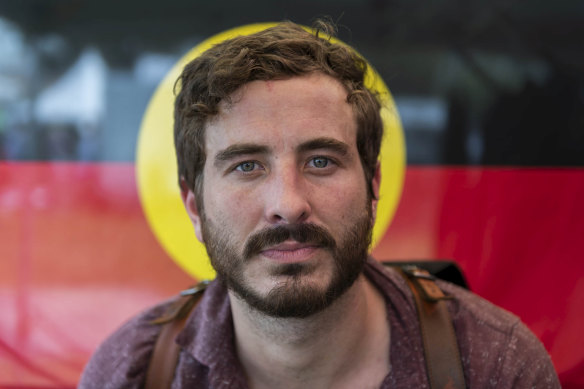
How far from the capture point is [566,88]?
181 cm

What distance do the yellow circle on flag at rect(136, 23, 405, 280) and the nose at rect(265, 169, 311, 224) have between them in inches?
33.6

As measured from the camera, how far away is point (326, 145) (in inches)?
45.1

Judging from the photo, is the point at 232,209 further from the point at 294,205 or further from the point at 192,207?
the point at 192,207

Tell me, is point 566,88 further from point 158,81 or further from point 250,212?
point 158,81

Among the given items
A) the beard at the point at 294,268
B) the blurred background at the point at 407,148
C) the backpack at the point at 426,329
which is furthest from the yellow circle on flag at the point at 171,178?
the beard at the point at 294,268

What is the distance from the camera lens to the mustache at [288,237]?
1.07 metres

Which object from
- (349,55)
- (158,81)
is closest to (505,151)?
(349,55)

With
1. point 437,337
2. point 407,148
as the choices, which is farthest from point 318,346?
point 407,148

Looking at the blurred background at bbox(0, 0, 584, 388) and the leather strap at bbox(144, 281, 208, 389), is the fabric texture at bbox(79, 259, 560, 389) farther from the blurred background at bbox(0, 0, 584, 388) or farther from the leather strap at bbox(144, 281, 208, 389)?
the blurred background at bbox(0, 0, 584, 388)

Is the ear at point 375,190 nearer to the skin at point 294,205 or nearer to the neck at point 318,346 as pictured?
the skin at point 294,205

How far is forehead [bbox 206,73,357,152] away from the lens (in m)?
1.12

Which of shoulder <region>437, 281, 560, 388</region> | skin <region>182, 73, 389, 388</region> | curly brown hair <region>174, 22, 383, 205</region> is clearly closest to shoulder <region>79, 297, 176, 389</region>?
skin <region>182, 73, 389, 388</region>

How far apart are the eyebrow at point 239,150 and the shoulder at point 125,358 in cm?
53

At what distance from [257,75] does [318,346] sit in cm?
65
